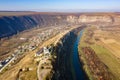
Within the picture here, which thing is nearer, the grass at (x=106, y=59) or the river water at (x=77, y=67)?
the river water at (x=77, y=67)

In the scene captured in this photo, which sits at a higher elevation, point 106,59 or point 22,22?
point 106,59

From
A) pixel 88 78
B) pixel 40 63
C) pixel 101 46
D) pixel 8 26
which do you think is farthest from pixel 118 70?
pixel 8 26

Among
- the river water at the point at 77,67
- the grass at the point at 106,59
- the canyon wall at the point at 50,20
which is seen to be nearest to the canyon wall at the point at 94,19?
the canyon wall at the point at 50,20

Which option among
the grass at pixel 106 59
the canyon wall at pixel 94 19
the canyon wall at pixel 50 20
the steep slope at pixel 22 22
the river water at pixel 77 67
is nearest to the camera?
the river water at pixel 77 67

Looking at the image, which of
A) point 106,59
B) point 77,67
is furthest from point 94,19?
point 77,67

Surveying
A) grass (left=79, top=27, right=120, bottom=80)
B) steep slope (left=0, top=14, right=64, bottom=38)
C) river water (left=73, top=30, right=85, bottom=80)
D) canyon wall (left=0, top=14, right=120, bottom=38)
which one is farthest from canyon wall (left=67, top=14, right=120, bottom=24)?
river water (left=73, top=30, right=85, bottom=80)

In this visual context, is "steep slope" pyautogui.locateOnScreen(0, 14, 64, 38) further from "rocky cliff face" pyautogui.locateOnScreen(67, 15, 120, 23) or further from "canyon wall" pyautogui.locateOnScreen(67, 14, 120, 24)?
"rocky cliff face" pyautogui.locateOnScreen(67, 15, 120, 23)

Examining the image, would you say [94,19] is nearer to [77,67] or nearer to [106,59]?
[106,59]

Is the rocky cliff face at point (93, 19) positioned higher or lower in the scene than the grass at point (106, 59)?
lower

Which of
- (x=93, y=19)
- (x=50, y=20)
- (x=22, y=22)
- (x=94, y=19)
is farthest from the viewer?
(x=93, y=19)

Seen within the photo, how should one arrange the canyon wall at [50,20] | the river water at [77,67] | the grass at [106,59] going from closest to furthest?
the river water at [77,67] < the grass at [106,59] < the canyon wall at [50,20]

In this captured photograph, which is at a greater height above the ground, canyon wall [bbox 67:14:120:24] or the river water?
the river water

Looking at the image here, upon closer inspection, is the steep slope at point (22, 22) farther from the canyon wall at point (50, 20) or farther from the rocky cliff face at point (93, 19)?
the rocky cliff face at point (93, 19)

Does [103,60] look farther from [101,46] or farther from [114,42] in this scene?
[114,42]
